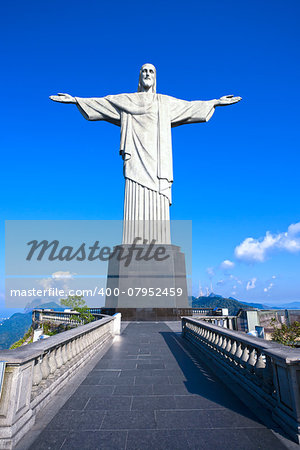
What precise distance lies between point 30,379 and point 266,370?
3047mm

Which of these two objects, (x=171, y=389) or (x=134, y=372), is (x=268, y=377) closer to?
(x=171, y=389)

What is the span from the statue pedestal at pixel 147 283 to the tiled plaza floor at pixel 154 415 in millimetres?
9048

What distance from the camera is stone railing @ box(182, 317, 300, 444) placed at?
8.95 ft

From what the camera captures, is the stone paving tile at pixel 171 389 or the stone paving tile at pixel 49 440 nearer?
the stone paving tile at pixel 49 440

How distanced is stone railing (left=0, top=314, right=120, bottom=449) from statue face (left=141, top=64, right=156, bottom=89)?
57.2ft

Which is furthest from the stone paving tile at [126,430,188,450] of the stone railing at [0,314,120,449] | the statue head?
the statue head

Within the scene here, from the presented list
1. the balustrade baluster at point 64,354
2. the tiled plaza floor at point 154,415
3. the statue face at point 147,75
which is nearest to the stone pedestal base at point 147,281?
the tiled plaza floor at point 154,415

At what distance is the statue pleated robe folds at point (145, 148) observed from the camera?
16312 millimetres

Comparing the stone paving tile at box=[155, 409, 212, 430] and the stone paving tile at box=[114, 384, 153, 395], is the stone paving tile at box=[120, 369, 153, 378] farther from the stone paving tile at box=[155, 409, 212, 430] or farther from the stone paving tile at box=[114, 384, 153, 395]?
the stone paving tile at box=[155, 409, 212, 430]

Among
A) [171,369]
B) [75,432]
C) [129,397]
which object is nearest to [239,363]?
[171,369]

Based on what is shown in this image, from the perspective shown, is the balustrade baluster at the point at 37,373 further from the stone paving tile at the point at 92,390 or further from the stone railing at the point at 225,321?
the stone railing at the point at 225,321

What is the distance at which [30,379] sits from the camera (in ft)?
9.70

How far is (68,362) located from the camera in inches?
186

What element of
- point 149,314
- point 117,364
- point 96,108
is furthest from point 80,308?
point 96,108
